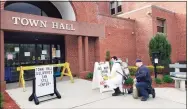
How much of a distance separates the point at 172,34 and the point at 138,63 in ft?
47.9

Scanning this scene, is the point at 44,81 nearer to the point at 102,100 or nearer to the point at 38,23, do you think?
the point at 102,100

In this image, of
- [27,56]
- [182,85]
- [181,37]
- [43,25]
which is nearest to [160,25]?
[181,37]

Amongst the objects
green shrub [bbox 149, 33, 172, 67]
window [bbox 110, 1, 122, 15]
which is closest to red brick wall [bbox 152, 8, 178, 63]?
green shrub [bbox 149, 33, 172, 67]

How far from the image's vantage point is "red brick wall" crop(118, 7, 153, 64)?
1702 centimetres

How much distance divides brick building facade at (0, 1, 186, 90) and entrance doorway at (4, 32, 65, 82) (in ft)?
2.14

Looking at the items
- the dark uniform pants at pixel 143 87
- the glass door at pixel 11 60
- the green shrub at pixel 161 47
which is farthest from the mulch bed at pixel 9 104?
the green shrub at pixel 161 47

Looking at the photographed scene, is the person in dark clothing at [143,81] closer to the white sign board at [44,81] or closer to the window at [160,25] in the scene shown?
the white sign board at [44,81]

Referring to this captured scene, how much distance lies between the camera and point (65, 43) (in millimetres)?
13086

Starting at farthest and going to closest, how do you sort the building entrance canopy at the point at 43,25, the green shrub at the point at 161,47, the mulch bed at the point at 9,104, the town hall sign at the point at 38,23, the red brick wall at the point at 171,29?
1. the red brick wall at the point at 171,29
2. the green shrub at the point at 161,47
3. the town hall sign at the point at 38,23
4. the building entrance canopy at the point at 43,25
5. the mulch bed at the point at 9,104

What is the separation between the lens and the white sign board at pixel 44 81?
6.50 meters

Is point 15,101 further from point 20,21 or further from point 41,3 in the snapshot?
point 41,3

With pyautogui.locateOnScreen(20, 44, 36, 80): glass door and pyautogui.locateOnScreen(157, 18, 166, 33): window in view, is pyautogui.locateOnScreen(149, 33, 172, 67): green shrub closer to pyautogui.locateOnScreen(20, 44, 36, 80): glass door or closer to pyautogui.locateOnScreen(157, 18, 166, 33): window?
pyautogui.locateOnScreen(157, 18, 166, 33): window

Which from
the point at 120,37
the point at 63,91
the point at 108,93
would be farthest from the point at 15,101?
the point at 120,37

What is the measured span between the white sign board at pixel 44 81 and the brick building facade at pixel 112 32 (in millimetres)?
3215
